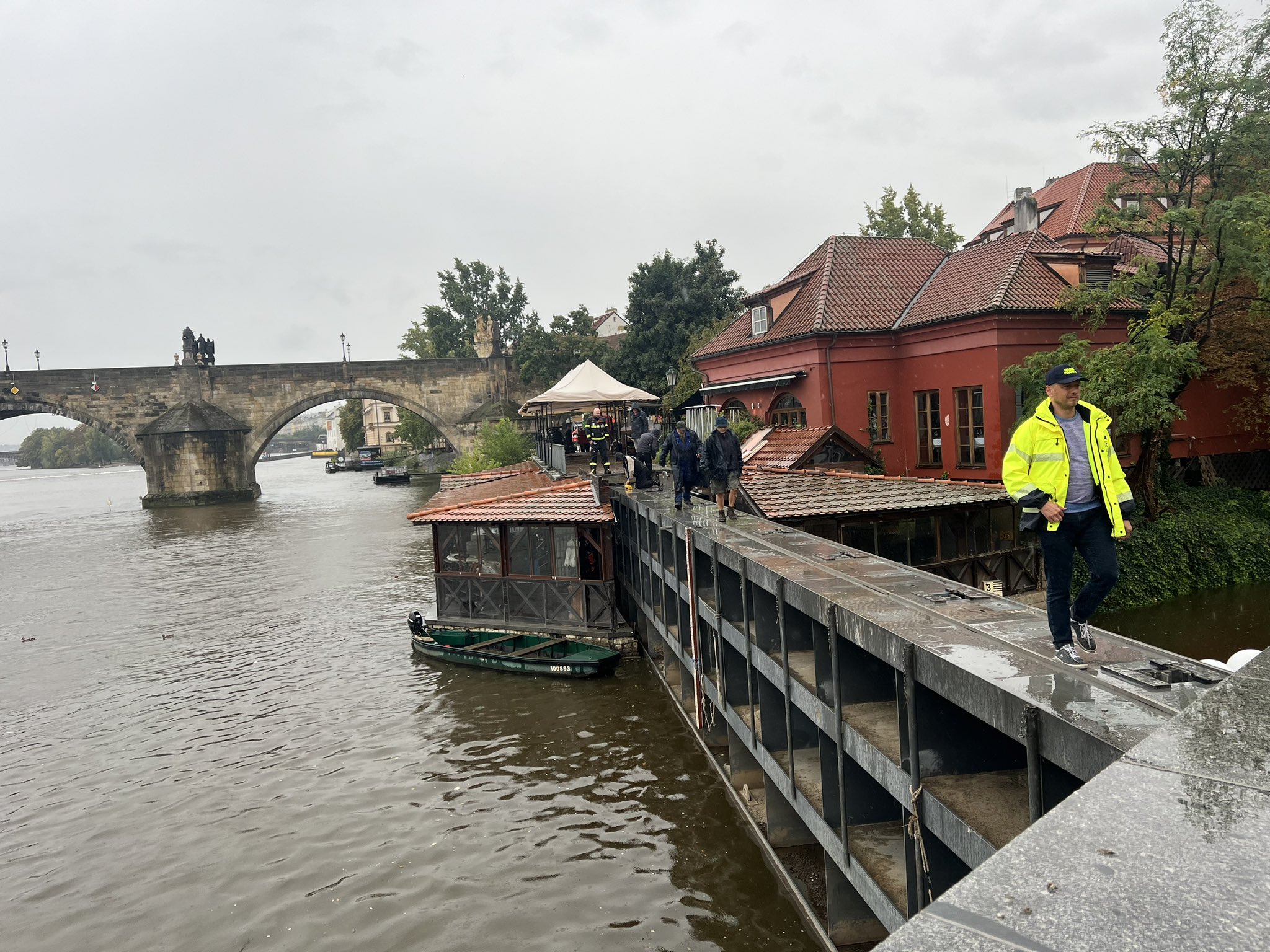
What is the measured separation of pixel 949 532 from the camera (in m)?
16.8

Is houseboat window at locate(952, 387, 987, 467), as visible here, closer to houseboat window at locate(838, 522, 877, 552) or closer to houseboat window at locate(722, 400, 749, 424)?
houseboat window at locate(722, 400, 749, 424)

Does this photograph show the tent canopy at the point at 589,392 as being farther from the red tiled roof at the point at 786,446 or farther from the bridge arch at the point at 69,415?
the bridge arch at the point at 69,415

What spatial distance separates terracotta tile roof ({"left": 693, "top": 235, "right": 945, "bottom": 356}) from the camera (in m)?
27.5

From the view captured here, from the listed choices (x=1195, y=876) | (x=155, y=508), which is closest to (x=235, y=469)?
(x=155, y=508)

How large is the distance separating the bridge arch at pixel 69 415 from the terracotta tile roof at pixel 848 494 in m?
47.8

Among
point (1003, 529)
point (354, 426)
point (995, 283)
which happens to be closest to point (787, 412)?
point (995, 283)

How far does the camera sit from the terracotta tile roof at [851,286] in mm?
27547

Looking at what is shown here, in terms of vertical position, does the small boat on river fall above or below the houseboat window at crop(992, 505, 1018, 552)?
above

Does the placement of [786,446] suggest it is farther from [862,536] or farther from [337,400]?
[337,400]

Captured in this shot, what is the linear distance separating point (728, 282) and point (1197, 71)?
26206 millimetres

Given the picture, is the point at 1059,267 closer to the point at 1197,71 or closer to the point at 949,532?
the point at 1197,71

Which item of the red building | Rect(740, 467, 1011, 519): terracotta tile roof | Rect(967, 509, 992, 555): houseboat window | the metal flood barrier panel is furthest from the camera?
the red building

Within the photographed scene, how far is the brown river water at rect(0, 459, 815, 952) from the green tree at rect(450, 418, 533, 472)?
67.9 ft

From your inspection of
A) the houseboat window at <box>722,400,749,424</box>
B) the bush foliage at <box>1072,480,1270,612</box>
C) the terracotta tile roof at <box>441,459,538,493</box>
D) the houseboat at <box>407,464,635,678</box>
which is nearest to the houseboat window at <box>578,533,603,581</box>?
the houseboat at <box>407,464,635,678</box>
